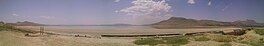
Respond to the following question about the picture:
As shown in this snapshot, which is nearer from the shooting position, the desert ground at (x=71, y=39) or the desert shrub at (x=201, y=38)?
the desert ground at (x=71, y=39)

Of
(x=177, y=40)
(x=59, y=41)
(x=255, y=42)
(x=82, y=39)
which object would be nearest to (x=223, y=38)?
(x=255, y=42)

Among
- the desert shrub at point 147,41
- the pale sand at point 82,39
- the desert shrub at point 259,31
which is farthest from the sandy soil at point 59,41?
the desert shrub at point 259,31

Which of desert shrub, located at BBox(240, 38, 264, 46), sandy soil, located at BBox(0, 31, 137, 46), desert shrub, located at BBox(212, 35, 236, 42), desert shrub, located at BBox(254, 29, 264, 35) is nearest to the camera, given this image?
sandy soil, located at BBox(0, 31, 137, 46)

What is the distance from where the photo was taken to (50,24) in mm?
7785

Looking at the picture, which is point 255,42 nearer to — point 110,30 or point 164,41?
point 164,41

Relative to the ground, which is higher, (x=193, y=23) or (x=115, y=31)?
(x=193, y=23)

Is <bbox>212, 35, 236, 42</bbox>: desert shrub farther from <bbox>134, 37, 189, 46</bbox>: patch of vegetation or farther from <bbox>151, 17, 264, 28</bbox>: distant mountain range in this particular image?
<bbox>134, 37, 189, 46</bbox>: patch of vegetation

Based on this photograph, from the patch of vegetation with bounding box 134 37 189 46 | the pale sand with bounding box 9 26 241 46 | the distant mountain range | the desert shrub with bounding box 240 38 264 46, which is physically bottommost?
the desert shrub with bounding box 240 38 264 46

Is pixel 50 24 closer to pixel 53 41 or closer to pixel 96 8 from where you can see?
pixel 53 41

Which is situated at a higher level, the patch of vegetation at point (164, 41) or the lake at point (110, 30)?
the lake at point (110, 30)

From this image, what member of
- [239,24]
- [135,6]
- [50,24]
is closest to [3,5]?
[50,24]

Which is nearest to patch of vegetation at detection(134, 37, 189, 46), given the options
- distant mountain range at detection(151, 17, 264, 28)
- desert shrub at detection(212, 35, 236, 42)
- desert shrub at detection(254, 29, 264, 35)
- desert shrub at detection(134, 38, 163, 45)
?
desert shrub at detection(134, 38, 163, 45)

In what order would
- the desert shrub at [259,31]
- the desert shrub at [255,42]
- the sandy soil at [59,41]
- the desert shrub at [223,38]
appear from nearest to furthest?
the sandy soil at [59,41], the desert shrub at [255,42], the desert shrub at [223,38], the desert shrub at [259,31]

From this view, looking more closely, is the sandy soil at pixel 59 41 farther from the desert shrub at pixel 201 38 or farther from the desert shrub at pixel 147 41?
the desert shrub at pixel 201 38
